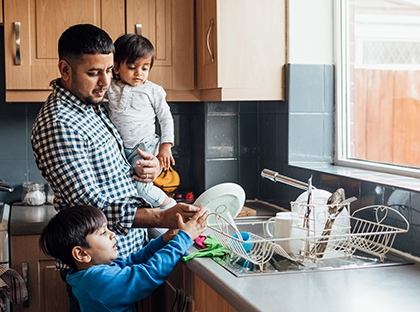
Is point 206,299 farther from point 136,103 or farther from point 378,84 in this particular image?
point 378,84

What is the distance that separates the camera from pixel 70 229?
1756 millimetres

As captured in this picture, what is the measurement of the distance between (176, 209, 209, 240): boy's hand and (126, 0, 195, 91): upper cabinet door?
1024 millimetres

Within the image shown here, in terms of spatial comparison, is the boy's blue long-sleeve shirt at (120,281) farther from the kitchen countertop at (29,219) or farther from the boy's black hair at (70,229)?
the kitchen countertop at (29,219)

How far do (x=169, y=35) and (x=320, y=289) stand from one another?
1.61 metres

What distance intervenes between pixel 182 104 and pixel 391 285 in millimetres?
1796

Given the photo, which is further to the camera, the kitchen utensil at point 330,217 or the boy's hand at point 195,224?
the boy's hand at point 195,224

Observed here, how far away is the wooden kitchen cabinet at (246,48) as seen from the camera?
8.45 ft

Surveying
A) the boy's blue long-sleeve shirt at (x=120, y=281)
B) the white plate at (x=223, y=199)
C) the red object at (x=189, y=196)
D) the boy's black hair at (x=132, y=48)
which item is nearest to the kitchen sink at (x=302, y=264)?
the boy's blue long-sleeve shirt at (x=120, y=281)

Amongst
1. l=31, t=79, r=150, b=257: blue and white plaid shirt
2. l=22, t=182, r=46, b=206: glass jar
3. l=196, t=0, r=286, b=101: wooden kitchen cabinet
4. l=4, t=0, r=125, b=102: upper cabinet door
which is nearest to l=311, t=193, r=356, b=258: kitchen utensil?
l=31, t=79, r=150, b=257: blue and white plaid shirt

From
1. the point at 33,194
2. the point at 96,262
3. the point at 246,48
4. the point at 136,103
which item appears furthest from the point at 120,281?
the point at 33,194

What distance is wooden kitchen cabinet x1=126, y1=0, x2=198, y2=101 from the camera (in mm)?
2807

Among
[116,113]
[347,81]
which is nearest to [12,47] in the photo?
[116,113]

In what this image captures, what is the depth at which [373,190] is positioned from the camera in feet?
6.70

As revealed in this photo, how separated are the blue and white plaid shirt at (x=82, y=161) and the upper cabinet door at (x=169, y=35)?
2.68ft
